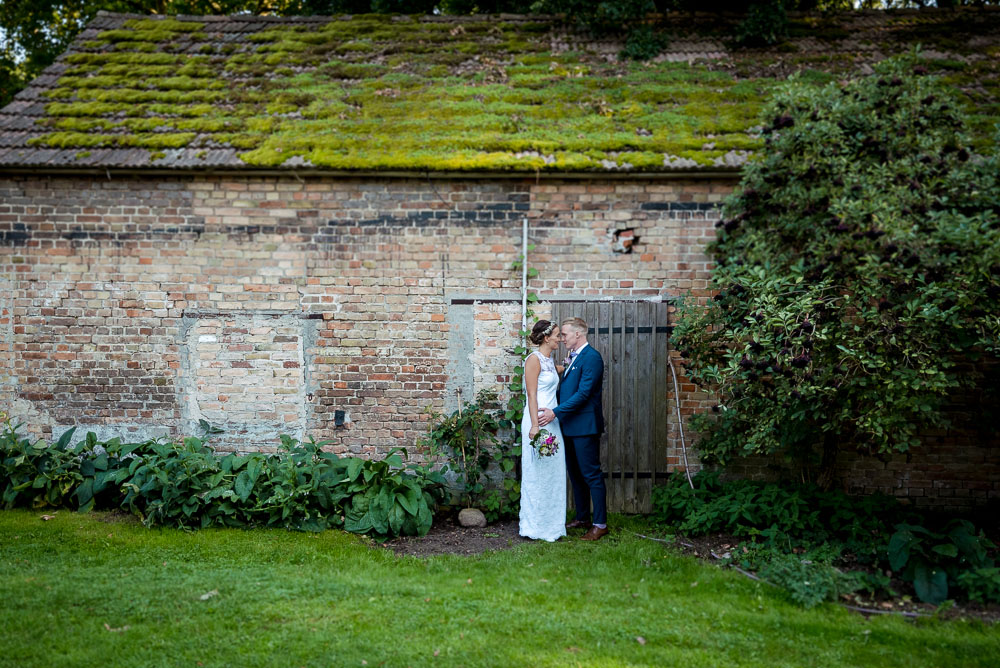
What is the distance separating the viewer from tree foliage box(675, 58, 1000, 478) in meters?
4.79

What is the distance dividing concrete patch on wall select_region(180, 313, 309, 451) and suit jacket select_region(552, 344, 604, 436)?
268cm

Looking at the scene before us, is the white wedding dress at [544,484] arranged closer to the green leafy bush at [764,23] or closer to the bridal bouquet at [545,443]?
the bridal bouquet at [545,443]

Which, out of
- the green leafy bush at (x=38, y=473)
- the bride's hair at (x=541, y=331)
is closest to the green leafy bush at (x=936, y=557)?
the bride's hair at (x=541, y=331)

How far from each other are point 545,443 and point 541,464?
0.22 metres

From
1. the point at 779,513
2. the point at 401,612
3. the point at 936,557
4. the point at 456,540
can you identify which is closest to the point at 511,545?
the point at 456,540

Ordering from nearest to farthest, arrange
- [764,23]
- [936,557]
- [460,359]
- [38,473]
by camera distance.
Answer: [936,557], [38,473], [460,359], [764,23]

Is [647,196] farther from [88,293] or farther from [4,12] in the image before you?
[4,12]

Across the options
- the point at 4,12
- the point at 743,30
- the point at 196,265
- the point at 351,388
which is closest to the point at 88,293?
the point at 196,265

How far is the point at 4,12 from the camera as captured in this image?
1338 cm

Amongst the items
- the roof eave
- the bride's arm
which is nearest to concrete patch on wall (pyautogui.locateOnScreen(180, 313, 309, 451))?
the roof eave

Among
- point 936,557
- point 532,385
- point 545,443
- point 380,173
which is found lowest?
point 936,557

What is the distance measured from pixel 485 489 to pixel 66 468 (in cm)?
392

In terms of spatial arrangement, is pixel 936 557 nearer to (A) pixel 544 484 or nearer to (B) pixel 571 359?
(A) pixel 544 484

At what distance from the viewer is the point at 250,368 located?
682 cm
